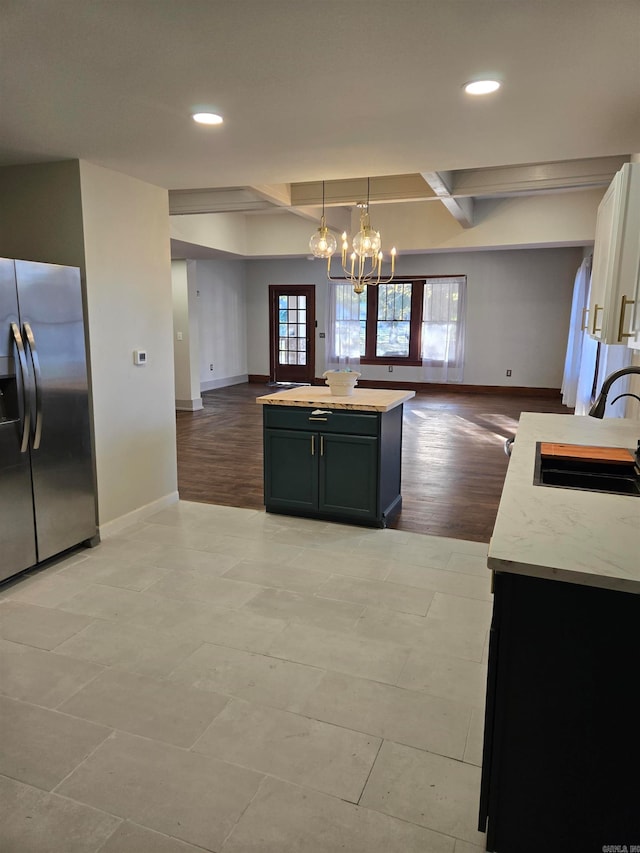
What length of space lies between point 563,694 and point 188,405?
26.2ft

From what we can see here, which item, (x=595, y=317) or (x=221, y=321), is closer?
(x=595, y=317)

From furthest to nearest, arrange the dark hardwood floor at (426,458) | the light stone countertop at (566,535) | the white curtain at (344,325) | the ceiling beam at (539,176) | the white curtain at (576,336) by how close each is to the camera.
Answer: the white curtain at (344,325) < the white curtain at (576,336) < the ceiling beam at (539,176) < the dark hardwood floor at (426,458) < the light stone countertop at (566,535)

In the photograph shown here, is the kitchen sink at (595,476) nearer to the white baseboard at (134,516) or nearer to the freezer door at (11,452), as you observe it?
the freezer door at (11,452)

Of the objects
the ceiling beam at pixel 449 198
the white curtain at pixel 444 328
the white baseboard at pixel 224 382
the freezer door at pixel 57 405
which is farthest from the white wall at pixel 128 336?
the white curtain at pixel 444 328

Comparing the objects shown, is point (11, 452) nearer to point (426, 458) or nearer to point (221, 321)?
point (426, 458)

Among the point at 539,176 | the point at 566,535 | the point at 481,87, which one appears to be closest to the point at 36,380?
the point at 481,87

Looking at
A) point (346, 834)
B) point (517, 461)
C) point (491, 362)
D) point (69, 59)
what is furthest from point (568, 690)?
point (491, 362)

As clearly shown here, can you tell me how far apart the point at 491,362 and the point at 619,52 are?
8.95 meters

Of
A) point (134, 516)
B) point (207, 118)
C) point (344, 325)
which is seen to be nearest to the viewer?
point (207, 118)

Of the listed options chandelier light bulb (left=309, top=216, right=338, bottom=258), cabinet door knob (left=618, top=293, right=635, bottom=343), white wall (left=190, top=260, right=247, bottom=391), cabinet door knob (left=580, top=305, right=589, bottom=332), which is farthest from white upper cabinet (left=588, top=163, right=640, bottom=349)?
white wall (left=190, top=260, right=247, bottom=391)

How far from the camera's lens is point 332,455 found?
3.94 meters

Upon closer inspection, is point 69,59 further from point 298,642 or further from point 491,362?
point 491,362

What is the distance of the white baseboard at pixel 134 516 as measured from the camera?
151 inches

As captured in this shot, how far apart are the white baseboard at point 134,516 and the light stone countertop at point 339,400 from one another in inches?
43.6
